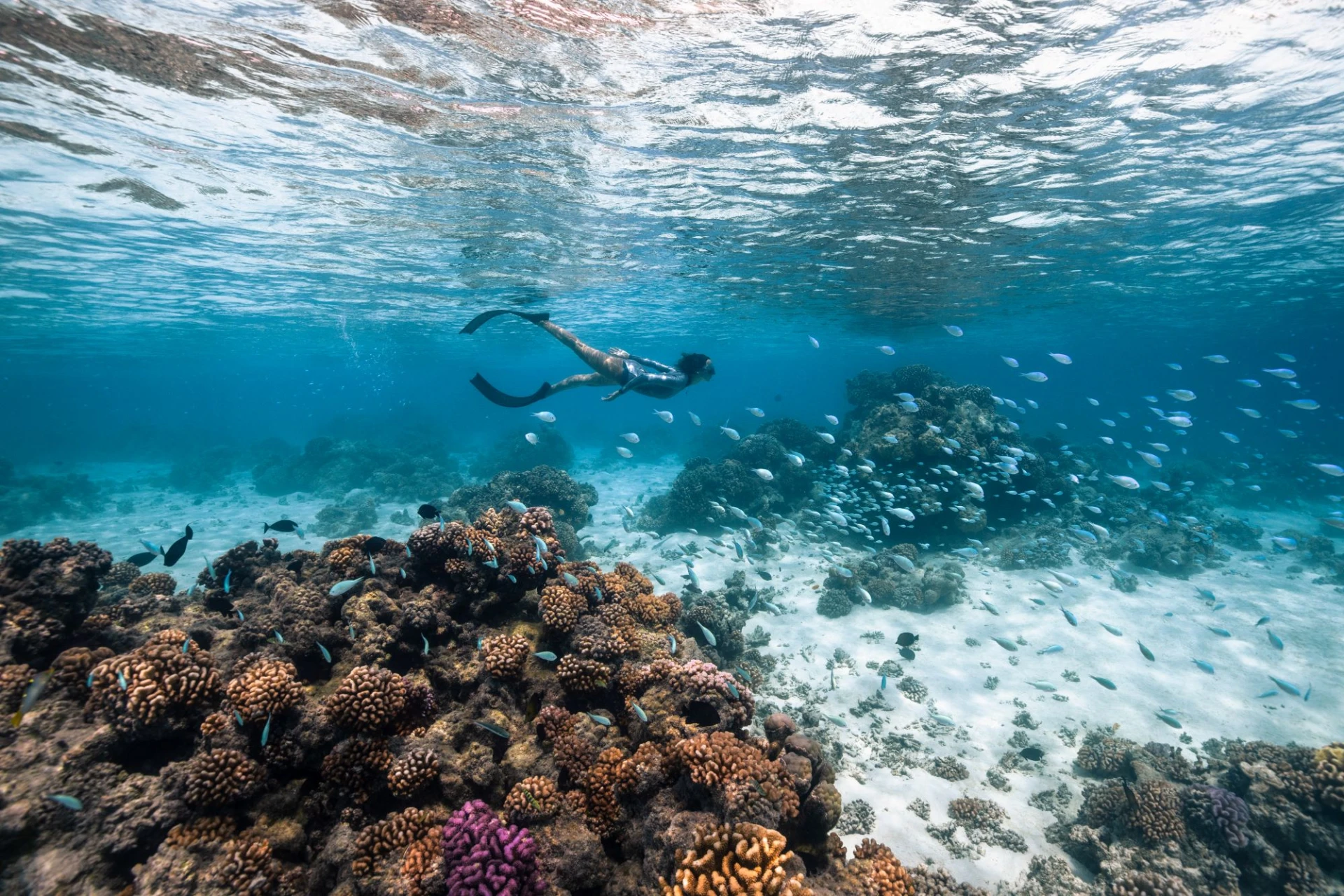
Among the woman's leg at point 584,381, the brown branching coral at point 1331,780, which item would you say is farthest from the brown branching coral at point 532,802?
the brown branching coral at point 1331,780

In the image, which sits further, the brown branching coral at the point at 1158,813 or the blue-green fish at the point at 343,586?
the brown branching coral at the point at 1158,813

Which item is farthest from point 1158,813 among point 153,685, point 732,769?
point 153,685

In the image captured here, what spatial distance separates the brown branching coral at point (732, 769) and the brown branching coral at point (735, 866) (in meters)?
0.32

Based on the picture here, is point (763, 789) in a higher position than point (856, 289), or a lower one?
lower

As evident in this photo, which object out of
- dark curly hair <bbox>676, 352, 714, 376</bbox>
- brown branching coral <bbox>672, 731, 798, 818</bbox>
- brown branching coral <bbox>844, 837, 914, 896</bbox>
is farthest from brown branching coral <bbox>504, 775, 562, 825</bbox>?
dark curly hair <bbox>676, 352, 714, 376</bbox>

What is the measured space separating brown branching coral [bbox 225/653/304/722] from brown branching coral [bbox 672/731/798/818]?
373 cm

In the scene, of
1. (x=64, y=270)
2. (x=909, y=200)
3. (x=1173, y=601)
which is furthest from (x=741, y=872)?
(x=64, y=270)

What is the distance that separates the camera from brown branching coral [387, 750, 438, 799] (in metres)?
4.54

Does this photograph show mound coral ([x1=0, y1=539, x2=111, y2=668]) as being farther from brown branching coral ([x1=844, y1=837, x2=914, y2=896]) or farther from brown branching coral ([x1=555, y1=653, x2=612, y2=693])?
brown branching coral ([x1=844, y1=837, x2=914, y2=896])

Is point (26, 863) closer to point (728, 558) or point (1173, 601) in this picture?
point (728, 558)

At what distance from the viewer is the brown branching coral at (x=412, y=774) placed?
454 centimetres

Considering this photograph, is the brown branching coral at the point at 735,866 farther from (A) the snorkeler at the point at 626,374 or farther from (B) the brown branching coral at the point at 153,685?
(A) the snorkeler at the point at 626,374

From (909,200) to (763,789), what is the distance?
17.2m

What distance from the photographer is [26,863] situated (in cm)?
389
